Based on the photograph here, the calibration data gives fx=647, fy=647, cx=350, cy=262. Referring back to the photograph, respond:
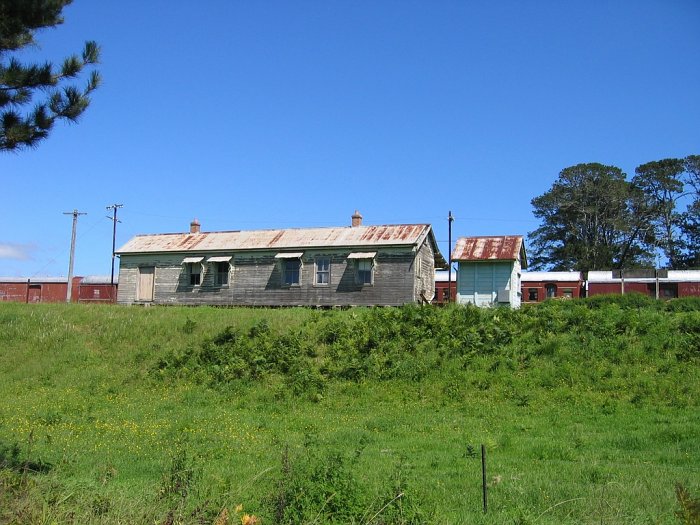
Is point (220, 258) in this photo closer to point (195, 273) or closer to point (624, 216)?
point (195, 273)

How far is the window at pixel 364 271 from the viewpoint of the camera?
3002 centimetres

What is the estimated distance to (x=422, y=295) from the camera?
30.4 metres

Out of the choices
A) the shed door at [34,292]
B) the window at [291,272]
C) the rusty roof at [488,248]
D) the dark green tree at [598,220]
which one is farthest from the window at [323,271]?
the dark green tree at [598,220]

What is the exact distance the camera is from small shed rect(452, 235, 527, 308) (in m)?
31.0

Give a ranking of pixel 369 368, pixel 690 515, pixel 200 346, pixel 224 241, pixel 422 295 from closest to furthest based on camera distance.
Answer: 1. pixel 690 515
2. pixel 369 368
3. pixel 200 346
4. pixel 422 295
5. pixel 224 241

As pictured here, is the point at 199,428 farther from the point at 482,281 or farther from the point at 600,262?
the point at 600,262

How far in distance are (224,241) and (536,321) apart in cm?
1865

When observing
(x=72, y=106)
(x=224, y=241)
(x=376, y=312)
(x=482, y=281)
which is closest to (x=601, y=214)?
(x=482, y=281)

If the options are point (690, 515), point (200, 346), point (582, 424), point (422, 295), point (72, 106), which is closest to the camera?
point (690, 515)

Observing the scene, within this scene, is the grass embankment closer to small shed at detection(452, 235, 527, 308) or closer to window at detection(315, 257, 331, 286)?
window at detection(315, 257, 331, 286)

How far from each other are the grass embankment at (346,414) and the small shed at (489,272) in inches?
276

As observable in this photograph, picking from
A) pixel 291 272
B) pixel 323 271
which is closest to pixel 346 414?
pixel 323 271

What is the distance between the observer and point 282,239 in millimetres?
32344

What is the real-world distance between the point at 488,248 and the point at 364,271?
6458 millimetres
